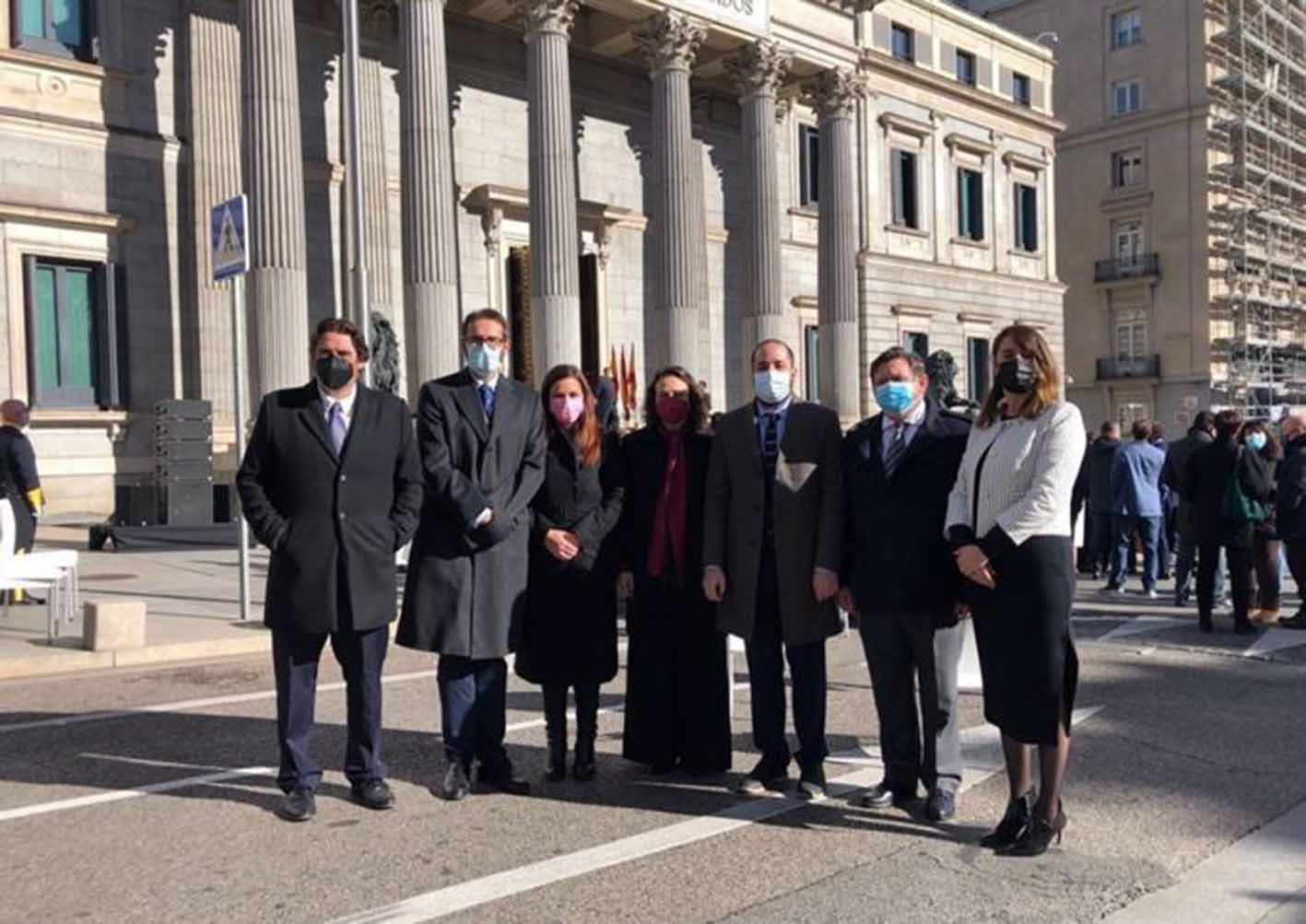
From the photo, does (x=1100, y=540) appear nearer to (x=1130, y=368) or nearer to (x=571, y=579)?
(x=571, y=579)

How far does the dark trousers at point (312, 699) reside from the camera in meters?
5.38

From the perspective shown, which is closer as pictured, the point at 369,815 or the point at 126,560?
the point at 369,815

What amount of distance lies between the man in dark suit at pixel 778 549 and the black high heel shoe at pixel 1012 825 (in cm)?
93

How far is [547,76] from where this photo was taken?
82.8 feet

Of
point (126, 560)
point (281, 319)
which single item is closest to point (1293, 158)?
point (281, 319)

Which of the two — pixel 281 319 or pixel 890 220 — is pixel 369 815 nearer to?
pixel 281 319

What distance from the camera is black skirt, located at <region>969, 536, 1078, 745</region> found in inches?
187

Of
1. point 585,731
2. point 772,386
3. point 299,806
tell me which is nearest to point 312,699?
point 299,806

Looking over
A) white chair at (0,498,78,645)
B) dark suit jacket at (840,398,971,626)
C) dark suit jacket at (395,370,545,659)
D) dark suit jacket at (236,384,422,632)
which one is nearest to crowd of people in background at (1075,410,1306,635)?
dark suit jacket at (840,398,971,626)

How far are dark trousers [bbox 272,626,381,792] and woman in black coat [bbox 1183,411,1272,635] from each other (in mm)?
7950

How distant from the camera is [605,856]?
4.82 meters

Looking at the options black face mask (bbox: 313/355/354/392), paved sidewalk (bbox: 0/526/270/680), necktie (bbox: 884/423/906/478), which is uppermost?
black face mask (bbox: 313/355/354/392)

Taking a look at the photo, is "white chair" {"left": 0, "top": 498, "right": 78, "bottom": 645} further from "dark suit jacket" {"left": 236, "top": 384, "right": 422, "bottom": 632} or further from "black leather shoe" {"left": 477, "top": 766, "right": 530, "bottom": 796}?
"black leather shoe" {"left": 477, "top": 766, "right": 530, "bottom": 796}

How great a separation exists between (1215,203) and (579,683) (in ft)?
180
